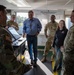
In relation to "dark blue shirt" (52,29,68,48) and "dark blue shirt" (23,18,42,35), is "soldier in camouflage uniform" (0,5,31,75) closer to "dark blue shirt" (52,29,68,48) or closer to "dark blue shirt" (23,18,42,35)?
"dark blue shirt" (52,29,68,48)

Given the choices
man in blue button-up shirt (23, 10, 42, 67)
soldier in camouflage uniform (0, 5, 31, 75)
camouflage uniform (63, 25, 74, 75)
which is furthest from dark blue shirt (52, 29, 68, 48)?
soldier in camouflage uniform (0, 5, 31, 75)

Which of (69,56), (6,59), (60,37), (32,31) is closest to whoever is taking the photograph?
(6,59)

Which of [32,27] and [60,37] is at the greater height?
[32,27]

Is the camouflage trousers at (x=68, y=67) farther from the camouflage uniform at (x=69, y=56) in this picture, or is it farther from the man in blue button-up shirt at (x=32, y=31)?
the man in blue button-up shirt at (x=32, y=31)

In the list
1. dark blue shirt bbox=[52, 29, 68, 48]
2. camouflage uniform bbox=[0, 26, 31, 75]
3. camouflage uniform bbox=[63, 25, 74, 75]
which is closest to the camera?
camouflage uniform bbox=[0, 26, 31, 75]

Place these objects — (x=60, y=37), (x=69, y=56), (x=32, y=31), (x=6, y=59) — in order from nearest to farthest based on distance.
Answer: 1. (x=6, y=59)
2. (x=69, y=56)
3. (x=60, y=37)
4. (x=32, y=31)

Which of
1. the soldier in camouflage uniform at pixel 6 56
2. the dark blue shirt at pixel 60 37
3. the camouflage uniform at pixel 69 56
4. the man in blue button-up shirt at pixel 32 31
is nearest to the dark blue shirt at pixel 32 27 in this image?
the man in blue button-up shirt at pixel 32 31

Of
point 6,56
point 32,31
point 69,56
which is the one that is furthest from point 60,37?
point 6,56

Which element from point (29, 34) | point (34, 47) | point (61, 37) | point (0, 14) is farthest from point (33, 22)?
point (0, 14)

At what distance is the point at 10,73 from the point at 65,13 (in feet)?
27.6

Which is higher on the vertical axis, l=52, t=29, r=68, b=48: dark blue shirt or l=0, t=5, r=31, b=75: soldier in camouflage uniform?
l=0, t=5, r=31, b=75: soldier in camouflage uniform

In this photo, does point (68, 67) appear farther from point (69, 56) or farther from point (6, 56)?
point (6, 56)

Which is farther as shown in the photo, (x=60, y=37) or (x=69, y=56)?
(x=60, y=37)

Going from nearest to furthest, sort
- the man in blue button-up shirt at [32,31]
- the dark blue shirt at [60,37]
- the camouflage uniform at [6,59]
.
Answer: the camouflage uniform at [6,59] < the dark blue shirt at [60,37] < the man in blue button-up shirt at [32,31]
